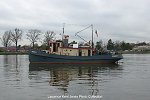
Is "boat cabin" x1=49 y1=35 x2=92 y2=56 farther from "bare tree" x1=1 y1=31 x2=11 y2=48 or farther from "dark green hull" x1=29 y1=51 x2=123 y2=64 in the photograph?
"bare tree" x1=1 y1=31 x2=11 y2=48

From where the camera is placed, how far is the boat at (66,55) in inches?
1779

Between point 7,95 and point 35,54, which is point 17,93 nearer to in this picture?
point 7,95

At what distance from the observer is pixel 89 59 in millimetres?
46094

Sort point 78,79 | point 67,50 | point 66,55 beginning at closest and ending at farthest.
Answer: point 78,79
point 66,55
point 67,50

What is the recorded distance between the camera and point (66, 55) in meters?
46.1

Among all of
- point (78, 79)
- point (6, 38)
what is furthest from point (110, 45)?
point (78, 79)

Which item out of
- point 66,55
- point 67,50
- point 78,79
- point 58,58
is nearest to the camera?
point 78,79

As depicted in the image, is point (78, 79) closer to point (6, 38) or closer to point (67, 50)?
point (67, 50)

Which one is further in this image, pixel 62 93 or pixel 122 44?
pixel 122 44

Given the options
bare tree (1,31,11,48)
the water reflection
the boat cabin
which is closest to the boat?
the boat cabin

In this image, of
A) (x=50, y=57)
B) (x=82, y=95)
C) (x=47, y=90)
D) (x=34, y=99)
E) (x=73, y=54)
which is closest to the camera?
(x=34, y=99)

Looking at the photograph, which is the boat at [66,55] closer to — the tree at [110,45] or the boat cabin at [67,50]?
the boat cabin at [67,50]

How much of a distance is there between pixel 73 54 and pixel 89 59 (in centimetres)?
330

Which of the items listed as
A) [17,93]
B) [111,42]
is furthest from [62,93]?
[111,42]
